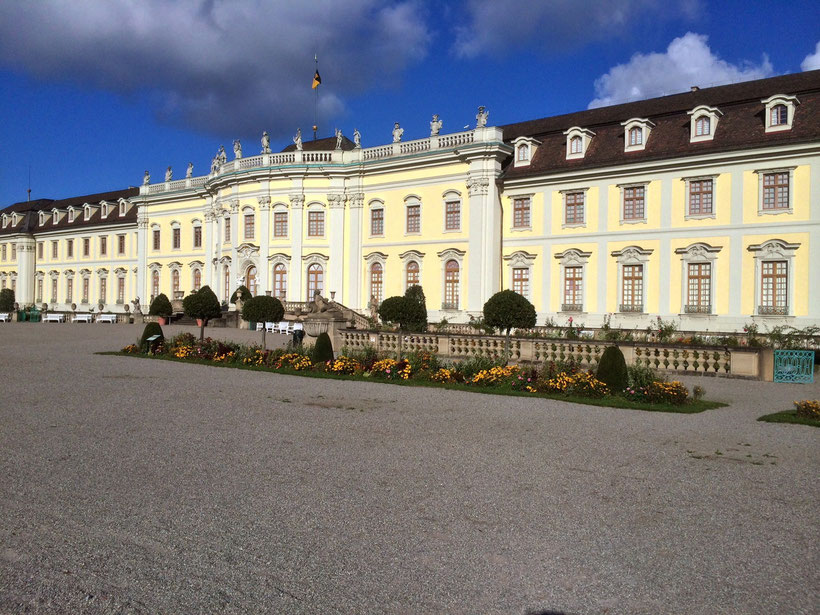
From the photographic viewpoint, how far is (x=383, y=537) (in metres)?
5.42

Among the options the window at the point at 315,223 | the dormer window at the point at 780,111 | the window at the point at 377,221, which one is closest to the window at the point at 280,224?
the window at the point at 315,223

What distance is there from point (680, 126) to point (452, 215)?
38.5 ft

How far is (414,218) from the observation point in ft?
124

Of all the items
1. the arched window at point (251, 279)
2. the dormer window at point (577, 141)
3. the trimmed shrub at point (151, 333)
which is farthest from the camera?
the arched window at point (251, 279)

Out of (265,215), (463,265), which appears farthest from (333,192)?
(463,265)

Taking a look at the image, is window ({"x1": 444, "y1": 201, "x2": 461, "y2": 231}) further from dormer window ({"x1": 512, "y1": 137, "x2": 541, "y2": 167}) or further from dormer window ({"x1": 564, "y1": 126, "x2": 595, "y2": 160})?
dormer window ({"x1": 564, "y1": 126, "x2": 595, "y2": 160})

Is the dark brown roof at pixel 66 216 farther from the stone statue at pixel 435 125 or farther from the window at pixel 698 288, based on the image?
the window at pixel 698 288

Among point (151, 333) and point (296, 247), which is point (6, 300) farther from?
point (151, 333)

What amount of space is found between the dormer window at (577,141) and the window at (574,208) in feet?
5.79

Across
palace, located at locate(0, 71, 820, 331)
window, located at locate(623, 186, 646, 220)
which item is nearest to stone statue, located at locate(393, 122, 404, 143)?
palace, located at locate(0, 71, 820, 331)

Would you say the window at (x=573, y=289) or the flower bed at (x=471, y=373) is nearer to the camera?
the flower bed at (x=471, y=373)

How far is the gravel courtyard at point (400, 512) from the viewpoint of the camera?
4465 millimetres

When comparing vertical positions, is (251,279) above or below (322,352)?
above

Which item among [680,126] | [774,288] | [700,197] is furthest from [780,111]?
[774,288]
